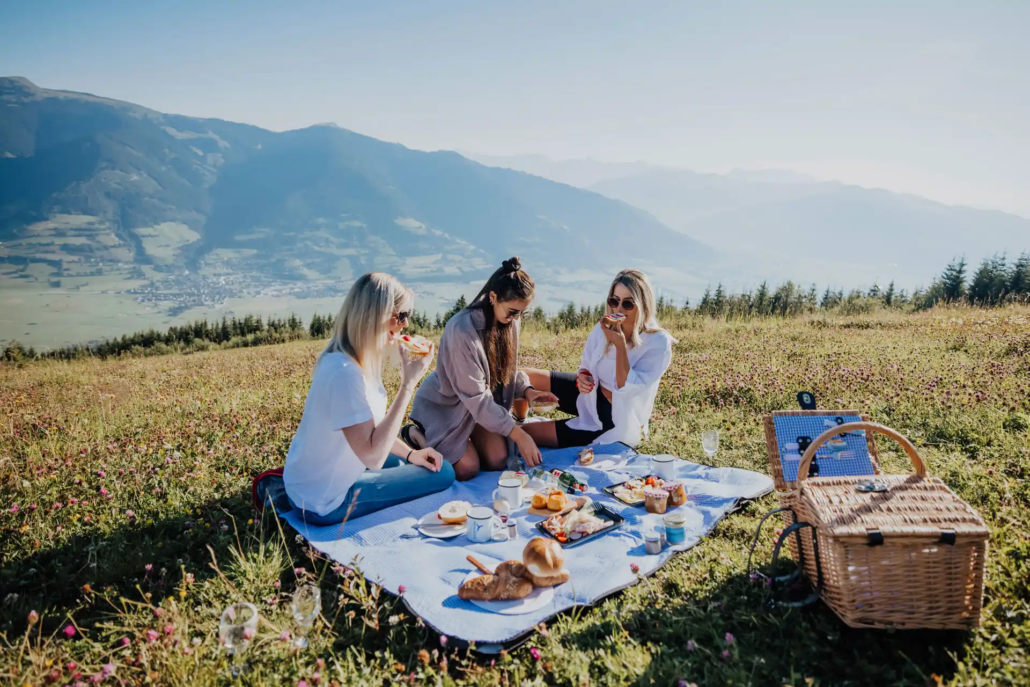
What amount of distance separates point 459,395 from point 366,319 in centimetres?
144

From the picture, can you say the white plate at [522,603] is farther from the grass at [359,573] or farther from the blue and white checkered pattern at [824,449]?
the blue and white checkered pattern at [824,449]

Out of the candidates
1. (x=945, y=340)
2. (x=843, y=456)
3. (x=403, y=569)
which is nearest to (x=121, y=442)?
(x=403, y=569)

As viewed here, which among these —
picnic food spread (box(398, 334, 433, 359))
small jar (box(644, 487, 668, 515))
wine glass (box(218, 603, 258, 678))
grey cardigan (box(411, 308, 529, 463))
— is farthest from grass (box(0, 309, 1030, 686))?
grey cardigan (box(411, 308, 529, 463))

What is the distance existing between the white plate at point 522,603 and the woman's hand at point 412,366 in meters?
1.45

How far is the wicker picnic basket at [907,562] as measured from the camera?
252 centimetres

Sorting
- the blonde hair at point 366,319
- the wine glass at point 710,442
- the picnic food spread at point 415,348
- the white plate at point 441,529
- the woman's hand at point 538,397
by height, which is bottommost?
the white plate at point 441,529

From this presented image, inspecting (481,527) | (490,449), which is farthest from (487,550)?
(490,449)

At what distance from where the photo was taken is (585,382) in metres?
5.70

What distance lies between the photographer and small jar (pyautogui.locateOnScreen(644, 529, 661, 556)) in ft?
12.1

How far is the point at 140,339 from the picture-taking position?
20.6 m

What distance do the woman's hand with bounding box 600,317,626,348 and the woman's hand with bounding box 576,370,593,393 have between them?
43cm

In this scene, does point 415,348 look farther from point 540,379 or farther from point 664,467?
point 540,379

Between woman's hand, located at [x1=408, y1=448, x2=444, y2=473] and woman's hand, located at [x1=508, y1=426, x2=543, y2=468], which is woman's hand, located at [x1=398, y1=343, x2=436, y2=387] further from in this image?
woman's hand, located at [x1=508, y1=426, x2=543, y2=468]

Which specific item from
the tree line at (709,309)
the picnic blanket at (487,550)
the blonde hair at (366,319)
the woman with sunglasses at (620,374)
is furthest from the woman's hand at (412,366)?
the tree line at (709,309)
